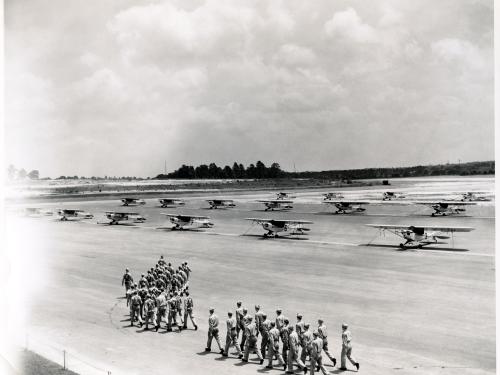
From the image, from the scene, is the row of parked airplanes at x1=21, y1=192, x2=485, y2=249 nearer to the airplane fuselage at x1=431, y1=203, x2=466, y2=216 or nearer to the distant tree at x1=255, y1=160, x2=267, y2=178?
the airplane fuselage at x1=431, y1=203, x2=466, y2=216

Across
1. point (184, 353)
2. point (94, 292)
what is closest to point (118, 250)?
point (94, 292)

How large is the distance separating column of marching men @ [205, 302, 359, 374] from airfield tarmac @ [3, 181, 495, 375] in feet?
1.03

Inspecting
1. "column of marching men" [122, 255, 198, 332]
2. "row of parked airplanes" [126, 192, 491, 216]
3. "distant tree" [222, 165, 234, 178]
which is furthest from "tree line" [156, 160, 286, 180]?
"column of marching men" [122, 255, 198, 332]

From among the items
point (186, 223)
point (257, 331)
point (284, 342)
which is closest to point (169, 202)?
point (186, 223)

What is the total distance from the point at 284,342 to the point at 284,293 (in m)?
5.63

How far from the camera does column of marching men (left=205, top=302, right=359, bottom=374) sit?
961cm

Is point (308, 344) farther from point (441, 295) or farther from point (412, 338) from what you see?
point (441, 295)

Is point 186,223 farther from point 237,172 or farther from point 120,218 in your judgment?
point 237,172

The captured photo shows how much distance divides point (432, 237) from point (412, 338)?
14633 millimetres

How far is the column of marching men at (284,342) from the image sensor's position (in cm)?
961

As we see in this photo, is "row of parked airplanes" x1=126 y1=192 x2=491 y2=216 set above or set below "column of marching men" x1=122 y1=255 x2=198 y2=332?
above

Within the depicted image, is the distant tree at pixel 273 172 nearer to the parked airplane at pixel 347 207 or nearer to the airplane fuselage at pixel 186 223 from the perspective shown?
the parked airplane at pixel 347 207

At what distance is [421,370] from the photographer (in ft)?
31.9

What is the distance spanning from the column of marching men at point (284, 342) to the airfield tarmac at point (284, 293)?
32 cm
